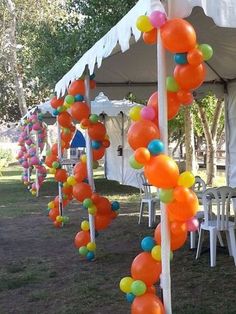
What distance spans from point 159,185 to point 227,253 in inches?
133

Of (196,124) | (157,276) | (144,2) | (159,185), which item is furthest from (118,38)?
(196,124)

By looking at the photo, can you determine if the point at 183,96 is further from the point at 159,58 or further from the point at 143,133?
the point at 143,133

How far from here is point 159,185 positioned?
325 cm

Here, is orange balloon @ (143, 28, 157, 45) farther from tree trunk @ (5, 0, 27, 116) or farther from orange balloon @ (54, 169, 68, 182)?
tree trunk @ (5, 0, 27, 116)

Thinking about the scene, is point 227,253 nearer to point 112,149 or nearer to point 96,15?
point 96,15

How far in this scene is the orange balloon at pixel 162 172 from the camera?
3.23 metres

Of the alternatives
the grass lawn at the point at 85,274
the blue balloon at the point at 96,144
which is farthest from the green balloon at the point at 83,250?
→ the blue balloon at the point at 96,144

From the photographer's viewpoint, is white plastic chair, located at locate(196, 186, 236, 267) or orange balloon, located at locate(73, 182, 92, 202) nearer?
white plastic chair, located at locate(196, 186, 236, 267)

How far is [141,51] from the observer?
256 inches

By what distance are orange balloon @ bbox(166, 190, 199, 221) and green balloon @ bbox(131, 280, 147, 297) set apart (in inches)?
22.9

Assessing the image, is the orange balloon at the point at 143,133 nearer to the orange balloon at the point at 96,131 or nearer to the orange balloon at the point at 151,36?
the orange balloon at the point at 151,36

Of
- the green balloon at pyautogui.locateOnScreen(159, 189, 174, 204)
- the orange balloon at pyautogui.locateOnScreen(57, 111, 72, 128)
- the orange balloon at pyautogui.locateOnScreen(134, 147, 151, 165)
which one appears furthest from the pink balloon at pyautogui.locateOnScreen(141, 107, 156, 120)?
the orange balloon at pyautogui.locateOnScreen(57, 111, 72, 128)

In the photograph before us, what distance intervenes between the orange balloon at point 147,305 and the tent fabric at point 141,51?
192 centimetres

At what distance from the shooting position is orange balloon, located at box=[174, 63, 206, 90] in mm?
3316
